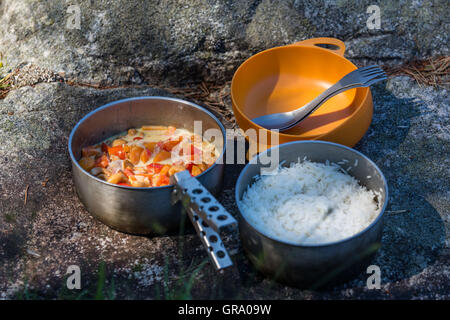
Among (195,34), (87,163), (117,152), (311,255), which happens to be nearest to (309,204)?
(311,255)

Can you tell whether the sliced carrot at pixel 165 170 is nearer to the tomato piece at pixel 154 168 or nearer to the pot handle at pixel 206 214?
the tomato piece at pixel 154 168

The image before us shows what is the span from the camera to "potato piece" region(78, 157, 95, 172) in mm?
2504

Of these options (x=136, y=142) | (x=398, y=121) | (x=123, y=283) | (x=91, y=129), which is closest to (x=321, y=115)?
(x=398, y=121)

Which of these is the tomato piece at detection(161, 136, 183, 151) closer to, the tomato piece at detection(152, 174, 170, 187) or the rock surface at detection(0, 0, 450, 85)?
the tomato piece at detection(152, 174, 170, 187)

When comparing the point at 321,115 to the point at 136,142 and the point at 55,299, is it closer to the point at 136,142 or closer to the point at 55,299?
the point at 136,142

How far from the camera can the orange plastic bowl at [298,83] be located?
2.81 meters

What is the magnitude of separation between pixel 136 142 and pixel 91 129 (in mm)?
243

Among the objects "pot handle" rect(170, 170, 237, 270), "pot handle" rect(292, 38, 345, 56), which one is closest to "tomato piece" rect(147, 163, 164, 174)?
"pot handle" rect(170, 170, 237, 270)

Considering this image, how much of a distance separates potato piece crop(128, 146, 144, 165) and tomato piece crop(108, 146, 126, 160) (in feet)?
0.13

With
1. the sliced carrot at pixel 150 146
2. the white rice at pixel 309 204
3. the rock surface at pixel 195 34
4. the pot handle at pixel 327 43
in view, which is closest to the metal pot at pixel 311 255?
the white rice at pixel 309 204

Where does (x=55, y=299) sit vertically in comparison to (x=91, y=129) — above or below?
below

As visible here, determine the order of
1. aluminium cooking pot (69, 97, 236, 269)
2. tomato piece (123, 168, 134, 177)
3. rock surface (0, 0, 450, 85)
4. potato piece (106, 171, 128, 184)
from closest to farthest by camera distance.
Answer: aluminium cooking pot (69, 97, 236, 269)
potato piece (106, 171, 128, 184)
tomato piece (123, 168, 134, 177)
rock surface (0, 0, 450, 85)

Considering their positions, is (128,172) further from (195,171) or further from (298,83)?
(298,83)

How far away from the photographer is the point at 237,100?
2846 mm
